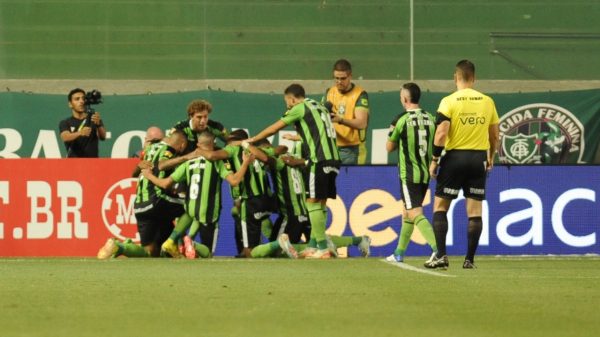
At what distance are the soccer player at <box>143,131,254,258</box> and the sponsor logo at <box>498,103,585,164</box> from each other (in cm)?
534

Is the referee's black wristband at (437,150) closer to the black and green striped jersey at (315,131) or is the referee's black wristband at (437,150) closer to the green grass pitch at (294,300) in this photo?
the green grass pitch at (294,300)

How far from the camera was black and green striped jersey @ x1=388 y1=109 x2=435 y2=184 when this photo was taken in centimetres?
1417

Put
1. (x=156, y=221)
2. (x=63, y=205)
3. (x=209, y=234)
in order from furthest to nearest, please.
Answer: (x=63, y=205) → (x=156, y=221) → (x=209, y=234)

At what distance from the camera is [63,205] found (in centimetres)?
1688

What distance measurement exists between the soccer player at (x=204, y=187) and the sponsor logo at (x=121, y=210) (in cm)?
125

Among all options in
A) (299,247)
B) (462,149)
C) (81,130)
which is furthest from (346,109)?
(462,149)

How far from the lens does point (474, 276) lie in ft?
37.6

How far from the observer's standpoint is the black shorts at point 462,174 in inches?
494

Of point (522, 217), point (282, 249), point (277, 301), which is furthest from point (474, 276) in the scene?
point (522, 217)

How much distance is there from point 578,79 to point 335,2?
3560 mm

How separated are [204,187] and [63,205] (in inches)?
81.7

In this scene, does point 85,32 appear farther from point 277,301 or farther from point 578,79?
point 277,301

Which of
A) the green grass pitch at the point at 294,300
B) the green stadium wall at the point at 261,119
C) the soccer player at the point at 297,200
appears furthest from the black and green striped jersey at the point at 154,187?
the green stadium wall at the point at 261,119

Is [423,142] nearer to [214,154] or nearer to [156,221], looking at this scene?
[214,154]
